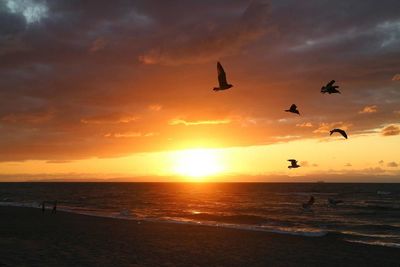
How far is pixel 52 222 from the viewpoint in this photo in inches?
1617

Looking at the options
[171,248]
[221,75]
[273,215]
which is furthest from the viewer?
[273,215]

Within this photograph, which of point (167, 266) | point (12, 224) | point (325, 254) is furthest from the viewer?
point (12, 224)

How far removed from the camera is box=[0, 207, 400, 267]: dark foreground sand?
885 inches

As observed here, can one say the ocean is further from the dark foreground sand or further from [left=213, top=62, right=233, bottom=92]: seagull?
[left=213, top=62, right=233, bottom=92]: seagull

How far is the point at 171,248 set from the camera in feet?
87.1

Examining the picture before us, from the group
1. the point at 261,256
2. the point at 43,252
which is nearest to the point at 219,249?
the point at 261,256

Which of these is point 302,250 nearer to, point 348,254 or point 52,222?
point 348,254

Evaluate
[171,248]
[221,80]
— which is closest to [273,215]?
[171,248]

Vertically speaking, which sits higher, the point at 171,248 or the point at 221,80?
the point at 221,80

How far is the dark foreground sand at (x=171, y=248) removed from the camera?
73.7 ft

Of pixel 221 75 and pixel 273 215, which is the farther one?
pixel 273 215

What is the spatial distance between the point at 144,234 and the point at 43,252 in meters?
10.2

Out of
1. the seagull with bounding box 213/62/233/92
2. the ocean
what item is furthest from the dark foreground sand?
the seagull with bounding box 213/62/233/92

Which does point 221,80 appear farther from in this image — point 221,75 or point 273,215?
point 273,215
